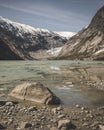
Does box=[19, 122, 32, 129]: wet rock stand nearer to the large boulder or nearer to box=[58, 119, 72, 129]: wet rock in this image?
box=[58, 119, 72, 129]: wet rock

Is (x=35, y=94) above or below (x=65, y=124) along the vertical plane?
above

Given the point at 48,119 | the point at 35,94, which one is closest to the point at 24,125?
the point at 48,119

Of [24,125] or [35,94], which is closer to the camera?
[24,125]

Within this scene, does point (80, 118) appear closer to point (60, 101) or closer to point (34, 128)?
point (34, 128)

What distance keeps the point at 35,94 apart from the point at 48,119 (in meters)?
8.20

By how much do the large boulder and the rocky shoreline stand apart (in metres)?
3.81

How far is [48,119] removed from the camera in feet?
55.1

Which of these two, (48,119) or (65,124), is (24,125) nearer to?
(48,119)

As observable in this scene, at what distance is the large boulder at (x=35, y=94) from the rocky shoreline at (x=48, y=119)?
150 inches

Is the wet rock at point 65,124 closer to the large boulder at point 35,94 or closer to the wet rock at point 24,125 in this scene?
the wet rock at point 24,125

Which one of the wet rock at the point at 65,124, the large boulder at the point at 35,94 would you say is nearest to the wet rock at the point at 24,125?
the wet rock at the point at 65,124

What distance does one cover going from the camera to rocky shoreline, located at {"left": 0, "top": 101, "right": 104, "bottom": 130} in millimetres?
15297

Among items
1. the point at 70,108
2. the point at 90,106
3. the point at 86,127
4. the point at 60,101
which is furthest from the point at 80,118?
the point at 60,101

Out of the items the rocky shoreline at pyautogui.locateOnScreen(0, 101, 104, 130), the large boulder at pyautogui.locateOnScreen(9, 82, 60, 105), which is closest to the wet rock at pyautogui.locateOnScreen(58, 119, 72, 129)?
the rocky shoreline at pyautogui.locateOnScreen(0, 101, 104, 130)
